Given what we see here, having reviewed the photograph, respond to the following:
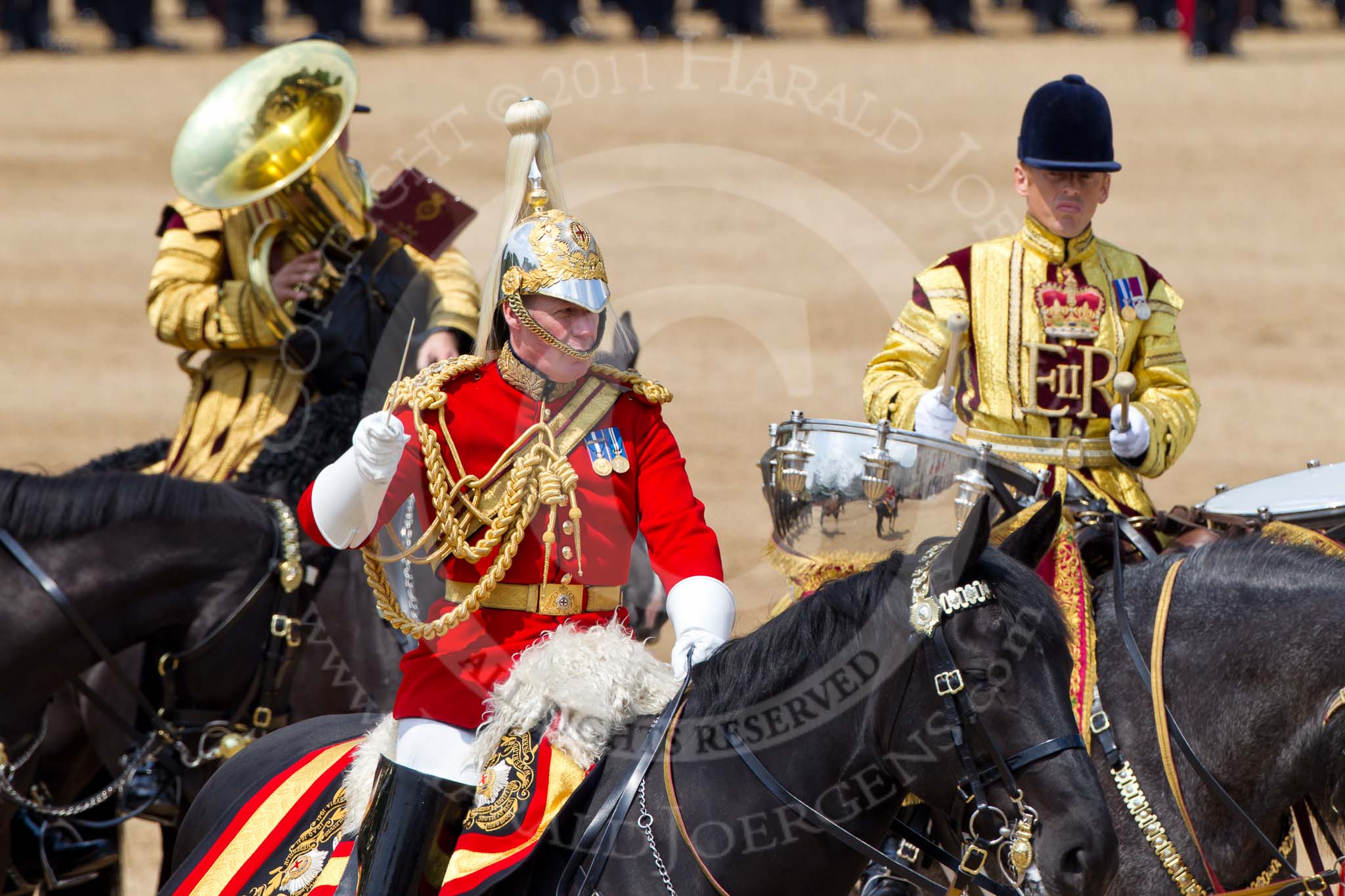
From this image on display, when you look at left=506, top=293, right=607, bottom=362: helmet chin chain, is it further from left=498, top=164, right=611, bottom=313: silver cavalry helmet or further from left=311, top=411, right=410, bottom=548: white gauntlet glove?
left=311, top=411, right=410, bottom=548: white gauntlet glove

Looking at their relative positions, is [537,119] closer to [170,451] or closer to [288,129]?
[288,129]

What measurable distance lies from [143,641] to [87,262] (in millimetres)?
11066

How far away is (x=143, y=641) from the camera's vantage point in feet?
16.0

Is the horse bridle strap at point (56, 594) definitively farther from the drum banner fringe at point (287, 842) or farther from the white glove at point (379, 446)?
the white glove at point (379, 446)

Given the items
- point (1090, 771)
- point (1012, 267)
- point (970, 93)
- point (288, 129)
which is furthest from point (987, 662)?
point (970, 93)

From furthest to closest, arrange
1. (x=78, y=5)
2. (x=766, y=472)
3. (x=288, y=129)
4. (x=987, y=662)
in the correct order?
(x=78, y=5), (x=288, y=129), (x=766, y=472), (x=987, y=662)

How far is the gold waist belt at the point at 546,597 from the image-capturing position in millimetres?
3070

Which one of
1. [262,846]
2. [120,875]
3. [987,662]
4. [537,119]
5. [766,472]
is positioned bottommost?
[120,875]

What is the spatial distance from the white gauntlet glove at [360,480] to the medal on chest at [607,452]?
33 centimetres

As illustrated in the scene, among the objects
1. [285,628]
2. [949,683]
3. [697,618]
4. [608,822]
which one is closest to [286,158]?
[285,628]

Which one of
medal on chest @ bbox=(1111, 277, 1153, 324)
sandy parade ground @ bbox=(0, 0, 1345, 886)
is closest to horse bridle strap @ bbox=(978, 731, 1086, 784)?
medal on chest @ bbox=(1111, 277, 1153, 324)

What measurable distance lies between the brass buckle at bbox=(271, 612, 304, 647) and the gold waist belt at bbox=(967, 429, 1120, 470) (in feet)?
6.24

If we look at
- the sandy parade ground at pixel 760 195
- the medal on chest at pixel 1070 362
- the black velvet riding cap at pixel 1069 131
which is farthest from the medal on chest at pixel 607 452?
the sandy parade ground at pixel 760 195

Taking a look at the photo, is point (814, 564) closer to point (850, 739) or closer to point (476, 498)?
point (476, 498)
